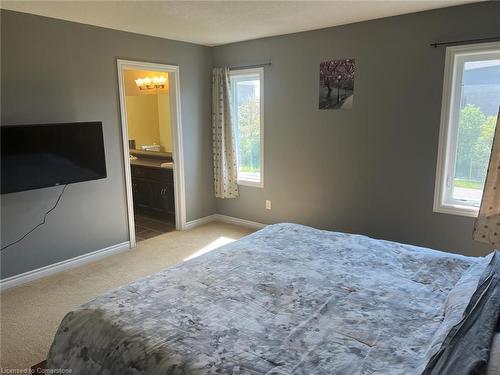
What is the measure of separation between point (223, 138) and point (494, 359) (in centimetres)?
419

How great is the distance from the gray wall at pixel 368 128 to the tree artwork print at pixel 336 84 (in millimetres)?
68

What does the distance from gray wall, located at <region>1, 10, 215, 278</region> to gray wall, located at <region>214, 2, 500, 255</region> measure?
153 centimetres

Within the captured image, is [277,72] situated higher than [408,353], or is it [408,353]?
[277,72]

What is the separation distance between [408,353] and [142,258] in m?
3.18

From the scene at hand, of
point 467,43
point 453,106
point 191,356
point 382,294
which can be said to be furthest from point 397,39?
point 191,356

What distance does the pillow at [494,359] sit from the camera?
115cm

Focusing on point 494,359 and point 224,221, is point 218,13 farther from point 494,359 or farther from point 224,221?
point 494,359

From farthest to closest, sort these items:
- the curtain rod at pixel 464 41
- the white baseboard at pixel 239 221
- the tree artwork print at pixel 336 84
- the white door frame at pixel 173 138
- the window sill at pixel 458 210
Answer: the white baseboard at pixel 239 221, the white door frame at pixel 173 138, the tree artwork print at pixel 336 84, the window sill at pixel 458 210, the curtain rod at pixel 464 41

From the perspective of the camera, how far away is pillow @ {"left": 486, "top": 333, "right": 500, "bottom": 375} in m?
1.15

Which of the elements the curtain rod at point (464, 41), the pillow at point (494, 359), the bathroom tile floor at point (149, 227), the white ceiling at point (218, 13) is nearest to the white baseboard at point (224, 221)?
the bathroom tile floor at point (149, 227)

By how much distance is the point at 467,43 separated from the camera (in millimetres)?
3135

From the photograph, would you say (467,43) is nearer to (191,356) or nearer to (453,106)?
(453,106)

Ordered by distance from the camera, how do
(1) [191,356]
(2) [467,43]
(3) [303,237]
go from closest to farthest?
(1) [191,356] < (3) [303,237] < (2) [467,43]

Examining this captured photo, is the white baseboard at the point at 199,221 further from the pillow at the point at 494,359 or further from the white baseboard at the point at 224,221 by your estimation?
the pillow at the point at 494,359
